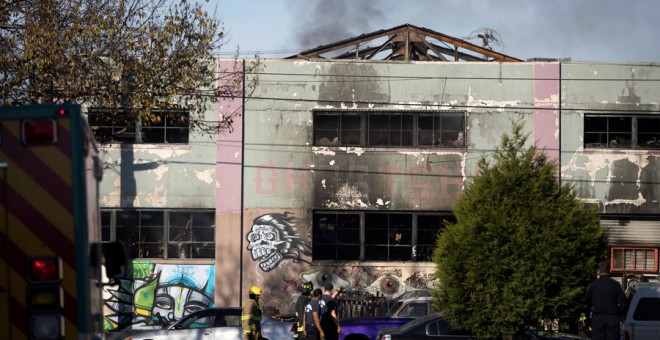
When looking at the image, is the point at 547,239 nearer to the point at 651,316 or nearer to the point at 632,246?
the point at 651,316

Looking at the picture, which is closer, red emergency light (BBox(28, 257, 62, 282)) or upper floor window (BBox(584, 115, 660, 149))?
red emergency light (BBox(28, 257, 62, 282))

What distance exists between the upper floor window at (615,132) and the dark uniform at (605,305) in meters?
13.3

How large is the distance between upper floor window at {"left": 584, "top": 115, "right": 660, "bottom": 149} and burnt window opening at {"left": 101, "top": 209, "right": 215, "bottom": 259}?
10482 millimetres

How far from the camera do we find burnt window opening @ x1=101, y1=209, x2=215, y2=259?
2550 centimetres

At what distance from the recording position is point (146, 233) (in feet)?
83.8

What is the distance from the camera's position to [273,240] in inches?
1000

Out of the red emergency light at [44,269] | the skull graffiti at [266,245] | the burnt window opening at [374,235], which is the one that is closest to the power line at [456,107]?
the burnt window opening at [374,235]

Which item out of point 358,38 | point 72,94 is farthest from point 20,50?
point 358,38

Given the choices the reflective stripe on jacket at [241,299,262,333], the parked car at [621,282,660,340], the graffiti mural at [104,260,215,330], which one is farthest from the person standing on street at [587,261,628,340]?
the graffiti mural at [104,260,215,330]

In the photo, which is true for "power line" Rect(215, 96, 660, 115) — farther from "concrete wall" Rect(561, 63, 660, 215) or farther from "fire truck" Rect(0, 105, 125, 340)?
"fire truck" Rect(0, 105, 125, 340)

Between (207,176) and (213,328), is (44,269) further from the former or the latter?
(207,176)

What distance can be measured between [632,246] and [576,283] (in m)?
13.7

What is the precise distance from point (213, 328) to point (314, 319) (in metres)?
2.89

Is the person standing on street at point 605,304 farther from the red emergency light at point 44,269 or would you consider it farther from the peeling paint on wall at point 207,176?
the peeling paint on wall at point 207,176
